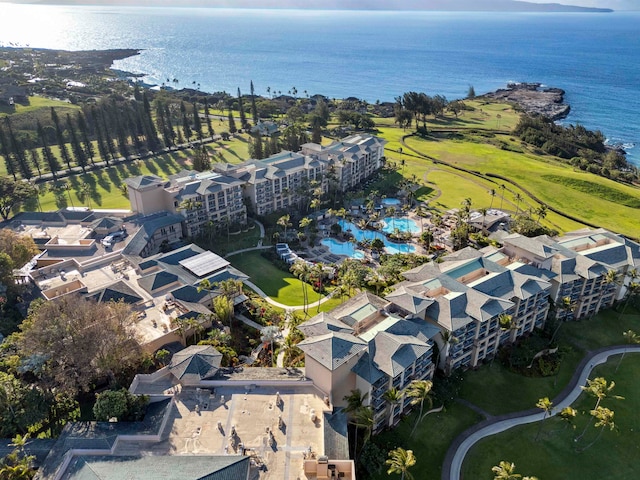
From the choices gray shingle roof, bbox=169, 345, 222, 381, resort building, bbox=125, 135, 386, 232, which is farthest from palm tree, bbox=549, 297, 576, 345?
resort building, bbox=125, 135, 386, 232

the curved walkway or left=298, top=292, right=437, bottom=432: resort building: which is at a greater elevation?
left=298, top=292, right=437, bottom=432: resort building

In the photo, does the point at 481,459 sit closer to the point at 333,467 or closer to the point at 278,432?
the point at 333,467

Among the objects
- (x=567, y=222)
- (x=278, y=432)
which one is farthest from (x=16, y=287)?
(x=567, y=222)

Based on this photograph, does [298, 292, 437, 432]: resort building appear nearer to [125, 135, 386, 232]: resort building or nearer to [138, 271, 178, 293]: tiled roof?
[138, 271, 178, 293]: tiled roof

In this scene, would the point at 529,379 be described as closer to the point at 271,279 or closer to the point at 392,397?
the point at 392,397

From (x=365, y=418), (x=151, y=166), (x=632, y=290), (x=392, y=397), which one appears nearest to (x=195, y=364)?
(x=365, y=418)

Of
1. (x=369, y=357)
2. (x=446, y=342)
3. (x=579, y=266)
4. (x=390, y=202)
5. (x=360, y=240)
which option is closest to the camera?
(x=369, y=357)

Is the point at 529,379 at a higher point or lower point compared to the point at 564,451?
higher

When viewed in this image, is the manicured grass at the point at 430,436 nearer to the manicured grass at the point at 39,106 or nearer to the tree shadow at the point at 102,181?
the tree shadow at the point at 102,181
